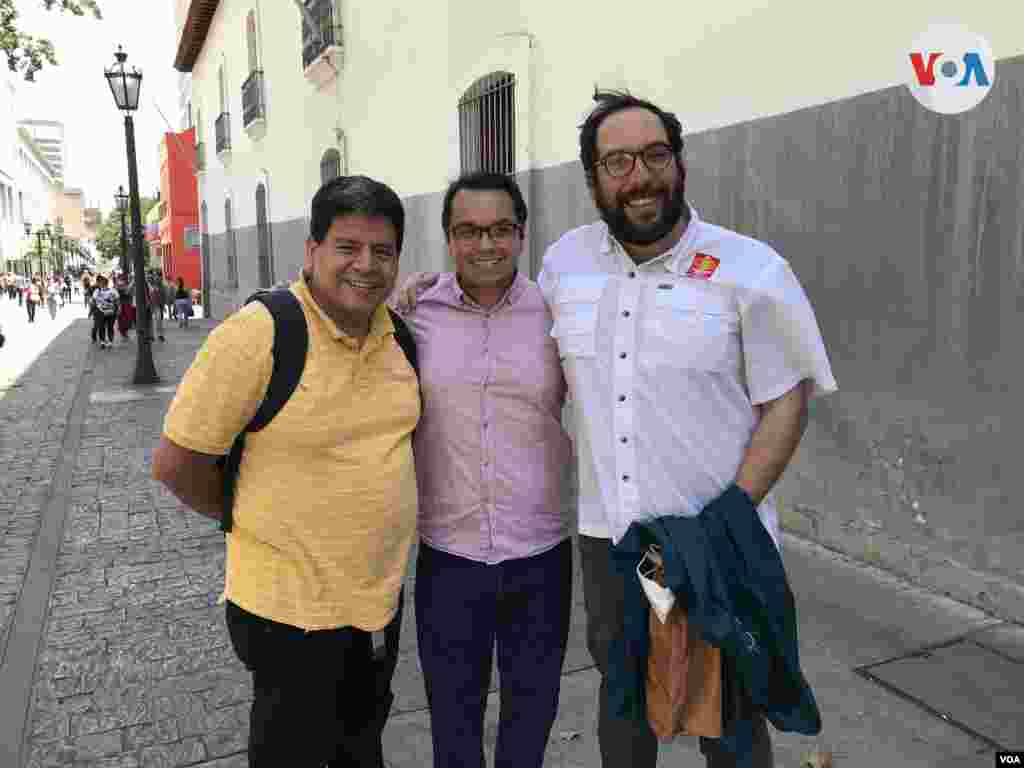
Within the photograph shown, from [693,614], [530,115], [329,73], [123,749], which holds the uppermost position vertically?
[329,73]

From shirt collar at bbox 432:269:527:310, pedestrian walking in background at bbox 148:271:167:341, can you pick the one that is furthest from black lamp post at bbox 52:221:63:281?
shirt collar at bbox 432:269:527:310

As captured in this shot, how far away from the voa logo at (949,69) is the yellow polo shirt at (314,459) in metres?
3.09

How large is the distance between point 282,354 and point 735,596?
45.3 inches

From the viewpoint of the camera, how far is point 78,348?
18.2 meters

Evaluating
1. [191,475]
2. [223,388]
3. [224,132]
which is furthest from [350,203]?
[224,132]

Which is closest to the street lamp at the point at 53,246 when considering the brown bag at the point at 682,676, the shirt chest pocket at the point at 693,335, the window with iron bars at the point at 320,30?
the window with iron bars at the point at 320,30

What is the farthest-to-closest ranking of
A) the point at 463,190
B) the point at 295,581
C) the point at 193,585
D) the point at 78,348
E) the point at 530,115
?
the point at 78,348 < the point at 530,115 < the point at 193,585 < the point at 463,190 < the point at 295,581

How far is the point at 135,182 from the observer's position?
11844 mm

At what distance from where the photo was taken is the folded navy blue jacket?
180 centimetres

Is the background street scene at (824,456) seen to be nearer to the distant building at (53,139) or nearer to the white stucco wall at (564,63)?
the white stucco wall at (564,63)

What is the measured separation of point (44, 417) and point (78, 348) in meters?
9.51

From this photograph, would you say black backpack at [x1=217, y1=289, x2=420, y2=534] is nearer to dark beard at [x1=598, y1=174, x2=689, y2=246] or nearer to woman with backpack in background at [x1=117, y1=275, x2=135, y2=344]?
dark beard at [x1=598, y1=174, x2=689, y2=246]

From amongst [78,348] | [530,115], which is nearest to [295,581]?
[530,115]

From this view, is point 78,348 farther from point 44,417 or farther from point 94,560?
point 94,560
